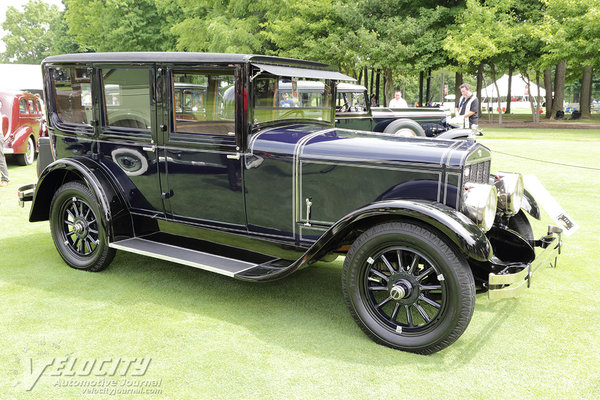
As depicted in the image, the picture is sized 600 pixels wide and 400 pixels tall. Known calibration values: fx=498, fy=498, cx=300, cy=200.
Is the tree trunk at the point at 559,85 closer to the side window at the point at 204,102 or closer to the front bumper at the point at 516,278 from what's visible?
the front bumper at the point at 516,278

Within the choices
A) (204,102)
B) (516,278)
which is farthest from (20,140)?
(516,278)

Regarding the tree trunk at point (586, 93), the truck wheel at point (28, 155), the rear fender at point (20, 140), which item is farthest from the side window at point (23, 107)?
the tree trunk at point (586, 93)

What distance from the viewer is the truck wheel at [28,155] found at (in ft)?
37.1

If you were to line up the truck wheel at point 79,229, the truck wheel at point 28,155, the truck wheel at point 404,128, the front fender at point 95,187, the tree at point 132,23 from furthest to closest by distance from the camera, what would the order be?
the tree at point 132,23, the truck wheel at point 404,128, the truck wheel at point 28,155, the truck wheel at point 79,229, the front fender at point 95,187

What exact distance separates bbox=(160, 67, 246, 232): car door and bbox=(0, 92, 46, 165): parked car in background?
8.12 m

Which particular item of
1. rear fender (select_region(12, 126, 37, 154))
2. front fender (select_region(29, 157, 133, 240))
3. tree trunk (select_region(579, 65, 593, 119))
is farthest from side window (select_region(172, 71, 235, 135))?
tree trunk (select_region(579, 65, 593, 119))

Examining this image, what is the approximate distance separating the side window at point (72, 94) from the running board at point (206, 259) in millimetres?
1315

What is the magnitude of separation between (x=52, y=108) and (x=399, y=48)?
23.1 meters

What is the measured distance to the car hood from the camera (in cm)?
339

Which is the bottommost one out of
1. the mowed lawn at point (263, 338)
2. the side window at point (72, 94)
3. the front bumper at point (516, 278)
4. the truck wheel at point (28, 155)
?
the mowed lawn at point (263, 338)

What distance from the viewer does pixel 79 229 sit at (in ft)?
15.0

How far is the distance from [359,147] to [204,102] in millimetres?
1345

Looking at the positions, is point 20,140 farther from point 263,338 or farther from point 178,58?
point 263,338

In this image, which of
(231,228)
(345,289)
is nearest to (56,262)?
(231,228)
